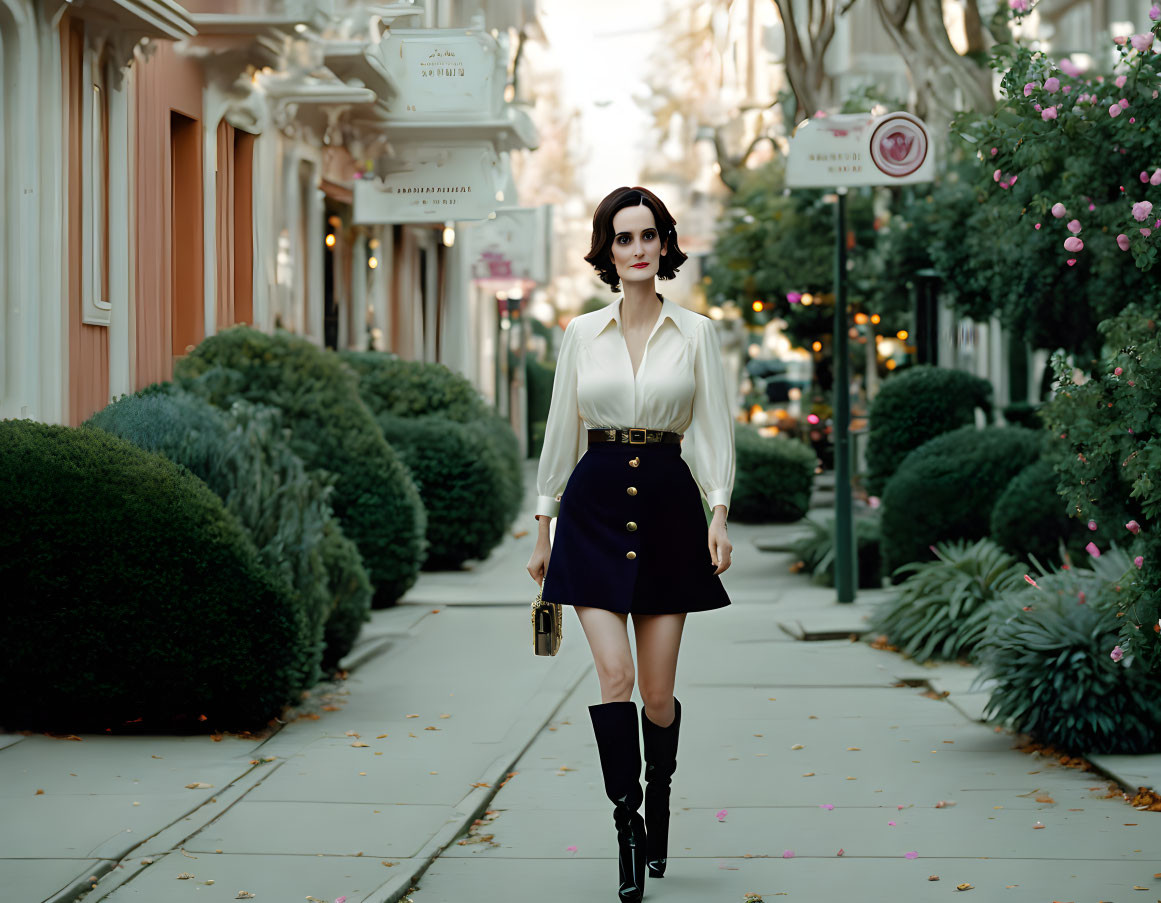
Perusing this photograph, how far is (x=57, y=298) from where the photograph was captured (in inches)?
394

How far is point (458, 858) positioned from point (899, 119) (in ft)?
27.8

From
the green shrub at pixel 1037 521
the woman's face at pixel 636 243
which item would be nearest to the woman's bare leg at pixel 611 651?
the woman's face at pixel 636 243

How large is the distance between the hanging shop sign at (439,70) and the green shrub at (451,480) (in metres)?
3.96

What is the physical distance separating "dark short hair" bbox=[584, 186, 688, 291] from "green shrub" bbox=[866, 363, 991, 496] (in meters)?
12.3

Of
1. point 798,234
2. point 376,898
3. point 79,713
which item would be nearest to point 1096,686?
point 376,898

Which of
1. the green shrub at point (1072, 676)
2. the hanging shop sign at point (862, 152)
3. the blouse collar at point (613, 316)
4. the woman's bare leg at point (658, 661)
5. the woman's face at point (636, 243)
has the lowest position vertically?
the green shrub at point (1072, 676)

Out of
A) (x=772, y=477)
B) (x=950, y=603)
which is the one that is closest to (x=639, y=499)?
(x=950, y=603)

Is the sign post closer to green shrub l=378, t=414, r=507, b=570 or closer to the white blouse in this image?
green shrub l=378, t=414, r=507, b=570

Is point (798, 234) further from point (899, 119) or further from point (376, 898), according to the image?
point (376, 898)

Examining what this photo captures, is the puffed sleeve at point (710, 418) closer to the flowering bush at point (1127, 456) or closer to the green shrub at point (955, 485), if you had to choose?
the flowering bush at point (1127, 456)

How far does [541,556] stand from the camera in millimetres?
5520

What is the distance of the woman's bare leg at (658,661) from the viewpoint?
541cm

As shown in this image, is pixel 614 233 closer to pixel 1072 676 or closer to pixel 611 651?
pixel 611 651

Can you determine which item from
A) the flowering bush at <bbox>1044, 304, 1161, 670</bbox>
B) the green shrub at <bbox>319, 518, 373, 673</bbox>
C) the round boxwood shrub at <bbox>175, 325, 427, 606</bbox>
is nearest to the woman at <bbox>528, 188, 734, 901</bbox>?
the flowering bush at <bbox>1044, 304, 1161, 670</bbox>
